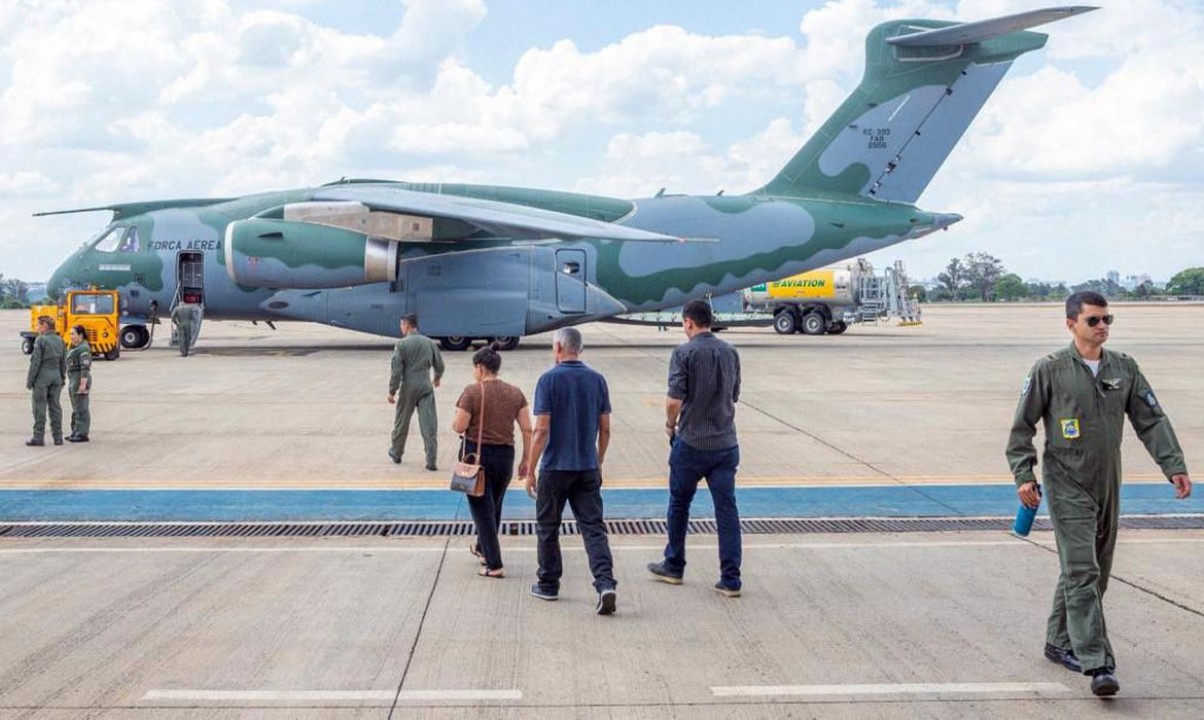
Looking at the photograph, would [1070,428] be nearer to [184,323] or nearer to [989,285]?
[184,323]

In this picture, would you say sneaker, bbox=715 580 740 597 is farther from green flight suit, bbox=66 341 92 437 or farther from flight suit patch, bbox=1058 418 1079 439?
green flight suit, bbox=66 341 92 437

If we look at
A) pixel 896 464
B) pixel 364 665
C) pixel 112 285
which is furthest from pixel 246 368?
pixel 364 665

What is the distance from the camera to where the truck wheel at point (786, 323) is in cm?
4509

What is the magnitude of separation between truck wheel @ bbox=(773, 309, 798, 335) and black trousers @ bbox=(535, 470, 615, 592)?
38.4 m

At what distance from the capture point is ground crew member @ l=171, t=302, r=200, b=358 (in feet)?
88.2

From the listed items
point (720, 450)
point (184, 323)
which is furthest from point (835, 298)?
point (720, 450)

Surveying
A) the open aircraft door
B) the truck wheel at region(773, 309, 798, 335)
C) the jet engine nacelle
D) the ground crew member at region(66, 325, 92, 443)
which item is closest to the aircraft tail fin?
the open aircraft door

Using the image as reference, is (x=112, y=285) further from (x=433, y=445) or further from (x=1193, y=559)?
(x=1193, y=559)

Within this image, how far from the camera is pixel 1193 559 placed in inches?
316

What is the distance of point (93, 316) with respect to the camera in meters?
24.8

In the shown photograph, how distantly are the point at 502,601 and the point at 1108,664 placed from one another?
349 cm

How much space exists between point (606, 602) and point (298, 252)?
21.0m

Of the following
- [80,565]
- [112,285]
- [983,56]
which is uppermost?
[983,56]

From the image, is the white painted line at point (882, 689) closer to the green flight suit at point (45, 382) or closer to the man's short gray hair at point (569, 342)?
the man's short gray hair at point (569, 342)
